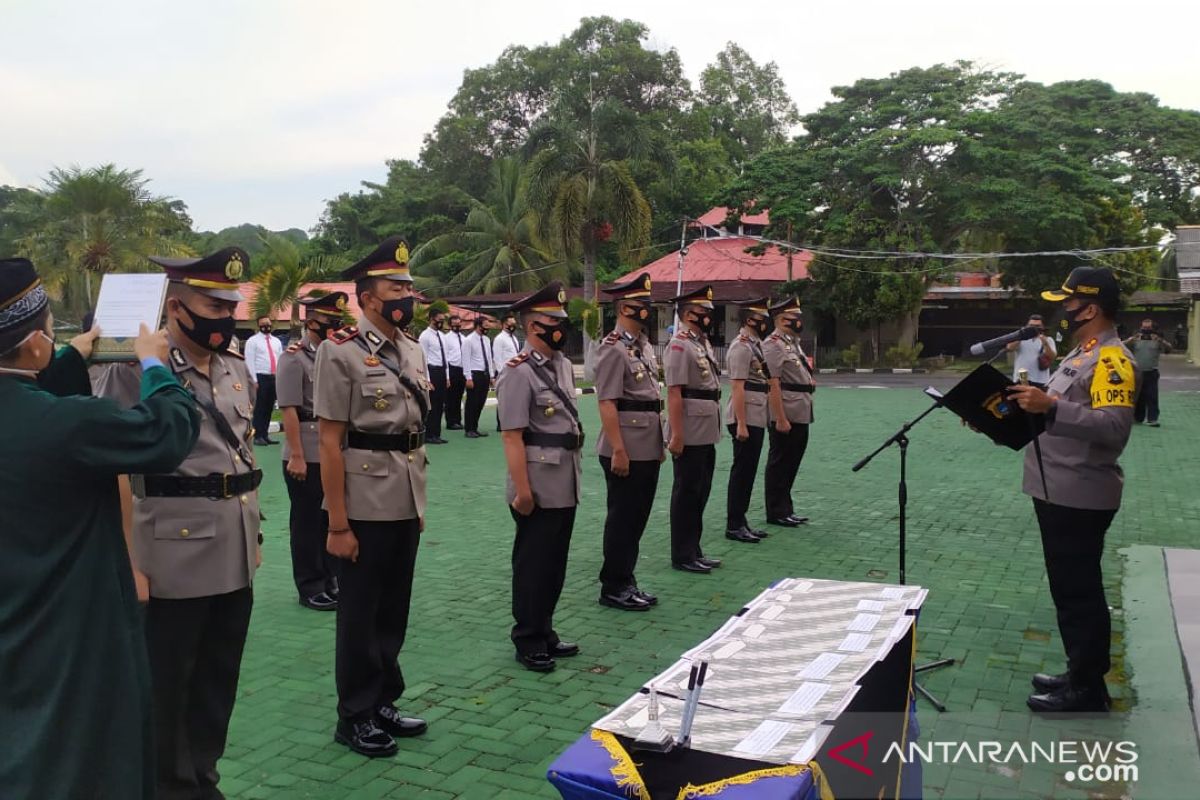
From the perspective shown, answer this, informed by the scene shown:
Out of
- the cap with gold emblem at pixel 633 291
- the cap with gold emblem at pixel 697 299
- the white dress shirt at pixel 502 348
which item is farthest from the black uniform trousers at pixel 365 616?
the white dress shirt at pixel 502 348

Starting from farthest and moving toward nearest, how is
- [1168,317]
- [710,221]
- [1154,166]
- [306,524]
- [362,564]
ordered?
1. [1168,317]
2. [710,221]
3. [1154,166]
4. [306,524]
5. [362,564]

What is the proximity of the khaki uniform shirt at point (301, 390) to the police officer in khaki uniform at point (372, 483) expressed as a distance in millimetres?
2195

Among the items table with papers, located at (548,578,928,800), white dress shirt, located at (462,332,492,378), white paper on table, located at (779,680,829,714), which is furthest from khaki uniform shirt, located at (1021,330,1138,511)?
white dress shirt, located at (462,332,492,378)

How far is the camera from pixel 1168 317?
4106 centimetres

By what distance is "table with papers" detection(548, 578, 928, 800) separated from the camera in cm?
268

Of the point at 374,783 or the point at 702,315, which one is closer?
the point at 374,783

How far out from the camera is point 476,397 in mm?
14531

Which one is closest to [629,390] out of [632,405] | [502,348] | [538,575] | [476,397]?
[632,405]

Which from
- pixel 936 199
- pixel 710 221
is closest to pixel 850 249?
pixel 936 199

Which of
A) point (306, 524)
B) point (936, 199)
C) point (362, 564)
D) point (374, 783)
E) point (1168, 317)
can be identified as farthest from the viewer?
point (1168, 317)

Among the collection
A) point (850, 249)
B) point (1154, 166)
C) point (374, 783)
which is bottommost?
point (374, 783)

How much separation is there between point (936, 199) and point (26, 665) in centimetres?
3035

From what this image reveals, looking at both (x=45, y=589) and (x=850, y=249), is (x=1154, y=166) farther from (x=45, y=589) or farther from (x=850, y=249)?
(x=45, y=589)

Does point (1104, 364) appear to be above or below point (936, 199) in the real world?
below
